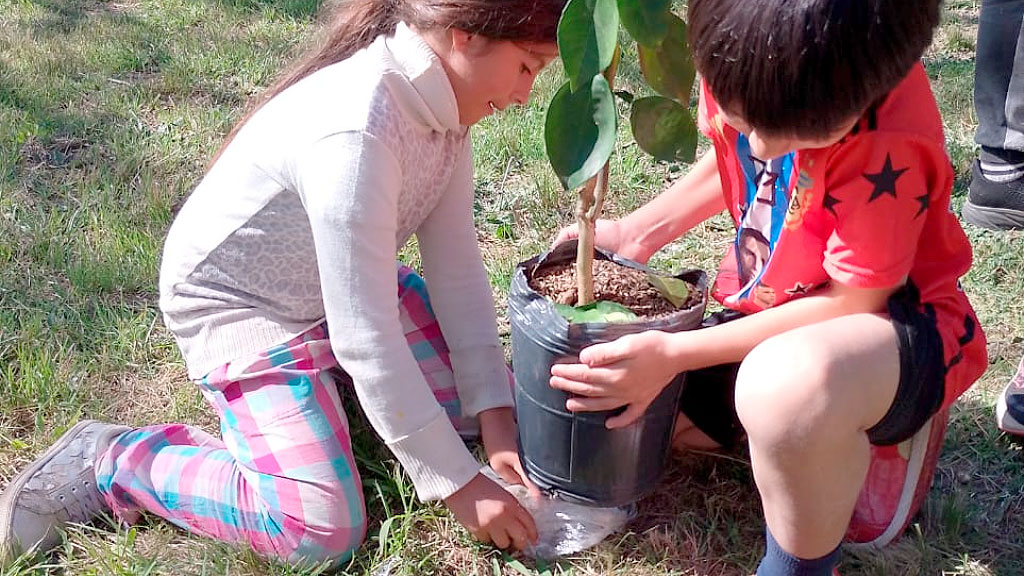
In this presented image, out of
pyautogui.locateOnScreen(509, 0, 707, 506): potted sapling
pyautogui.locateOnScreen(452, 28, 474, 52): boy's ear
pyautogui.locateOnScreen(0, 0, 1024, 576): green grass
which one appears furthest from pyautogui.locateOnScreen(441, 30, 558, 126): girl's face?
pyautogui.locateOnScreen(0, 0, 1024, 576): green grass

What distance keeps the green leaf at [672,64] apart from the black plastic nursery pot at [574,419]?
11.3 inches

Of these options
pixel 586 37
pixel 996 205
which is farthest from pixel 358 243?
pixel 996 205

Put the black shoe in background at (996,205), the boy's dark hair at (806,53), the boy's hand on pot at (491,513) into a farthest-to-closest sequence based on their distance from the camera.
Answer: the black shoe in background at (996,205), the boy's hand on pot at (491,513), the boy's dark hair at (806,53)

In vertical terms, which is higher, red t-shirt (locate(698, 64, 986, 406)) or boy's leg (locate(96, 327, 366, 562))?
red t-shirt (locate(698, 64, 986, 406))

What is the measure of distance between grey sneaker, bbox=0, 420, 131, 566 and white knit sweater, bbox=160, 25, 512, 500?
22 centimetres

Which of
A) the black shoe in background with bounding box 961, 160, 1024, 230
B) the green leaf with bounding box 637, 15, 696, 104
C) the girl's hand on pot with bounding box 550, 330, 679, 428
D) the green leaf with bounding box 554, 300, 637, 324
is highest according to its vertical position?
the green leaf with bounding box 637, 15, 696, 104

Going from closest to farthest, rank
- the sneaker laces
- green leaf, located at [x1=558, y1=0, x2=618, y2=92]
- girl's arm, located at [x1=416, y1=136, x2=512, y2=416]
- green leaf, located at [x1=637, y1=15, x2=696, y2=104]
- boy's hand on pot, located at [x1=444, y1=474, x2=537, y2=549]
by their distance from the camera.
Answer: green leaf, located at [x1=558, y1=0, x2=618, y2=92] → green leaf, located at [x1=637, y1=15, x2=696, y2=104] → boy's hand on pot, located at [x1=444, y1=474, x2=537, y2=549] → the sneaker laces → girl's arm, located at [x1=416, y1=136, x2=512, y2=416]

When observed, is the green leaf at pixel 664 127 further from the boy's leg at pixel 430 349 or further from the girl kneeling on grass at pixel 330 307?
the boy's leg at pixel 430 349

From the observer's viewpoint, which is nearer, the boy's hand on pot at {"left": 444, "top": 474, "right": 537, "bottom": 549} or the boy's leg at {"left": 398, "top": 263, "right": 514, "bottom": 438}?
the boy's hand on pot at {"left": 444, "top": 474, "right": 537, "bottom": 549}

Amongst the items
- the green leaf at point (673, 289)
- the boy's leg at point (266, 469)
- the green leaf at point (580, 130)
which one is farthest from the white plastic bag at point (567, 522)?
the green leaf at point (580, 130)

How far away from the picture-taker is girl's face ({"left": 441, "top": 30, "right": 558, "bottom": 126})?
134 cm

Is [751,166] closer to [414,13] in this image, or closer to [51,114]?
[414,13]

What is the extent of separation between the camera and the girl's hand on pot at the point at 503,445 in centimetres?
158

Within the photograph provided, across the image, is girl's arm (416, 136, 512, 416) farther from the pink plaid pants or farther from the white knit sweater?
the pink plaid pants
